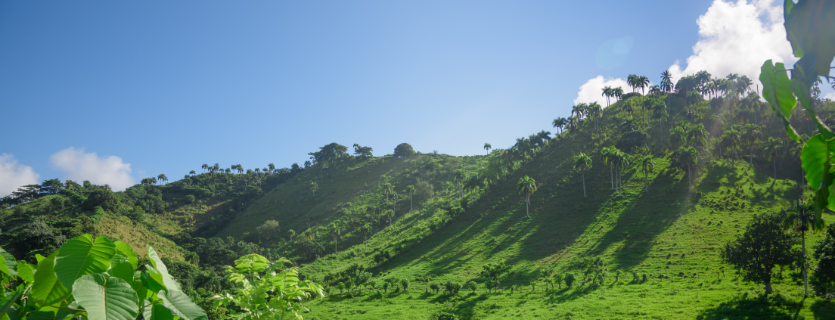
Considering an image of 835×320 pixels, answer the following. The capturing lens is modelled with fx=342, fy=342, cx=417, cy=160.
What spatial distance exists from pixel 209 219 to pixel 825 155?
13645 centimetres

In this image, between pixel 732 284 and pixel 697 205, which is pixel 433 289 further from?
pixel 697 205

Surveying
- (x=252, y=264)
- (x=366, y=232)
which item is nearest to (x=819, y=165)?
(x=252, y=264)

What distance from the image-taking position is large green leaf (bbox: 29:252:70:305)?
2244 millimetres

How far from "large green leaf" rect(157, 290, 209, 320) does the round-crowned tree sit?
147110 mm

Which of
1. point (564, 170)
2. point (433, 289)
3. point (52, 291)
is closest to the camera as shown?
point (52, 291)

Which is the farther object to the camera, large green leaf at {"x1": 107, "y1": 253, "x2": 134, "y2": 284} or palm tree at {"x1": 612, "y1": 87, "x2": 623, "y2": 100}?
palm tree at {"x1": 612, "y1": 87, "x2": 623, "y2": 100}

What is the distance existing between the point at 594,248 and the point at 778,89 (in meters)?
60.8

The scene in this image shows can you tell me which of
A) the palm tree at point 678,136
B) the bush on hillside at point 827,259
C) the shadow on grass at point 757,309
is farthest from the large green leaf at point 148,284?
the palm tree at point 678,136

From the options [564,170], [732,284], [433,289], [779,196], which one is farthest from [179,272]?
[779,196]

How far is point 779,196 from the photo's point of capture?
61.7m

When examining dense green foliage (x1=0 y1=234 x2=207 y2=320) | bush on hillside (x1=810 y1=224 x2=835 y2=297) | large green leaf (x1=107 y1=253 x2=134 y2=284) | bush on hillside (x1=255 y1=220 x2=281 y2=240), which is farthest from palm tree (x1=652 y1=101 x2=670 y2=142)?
large green leaf (x1=107 y1=253 x2=134 y2=284)

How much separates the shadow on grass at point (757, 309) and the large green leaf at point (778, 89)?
124 feet

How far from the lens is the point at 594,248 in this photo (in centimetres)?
5444

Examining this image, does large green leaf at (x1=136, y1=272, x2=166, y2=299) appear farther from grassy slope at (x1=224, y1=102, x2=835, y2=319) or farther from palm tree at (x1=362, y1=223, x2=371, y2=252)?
palm tree at (x1=362, y1=223, x2=371, y2=252)
